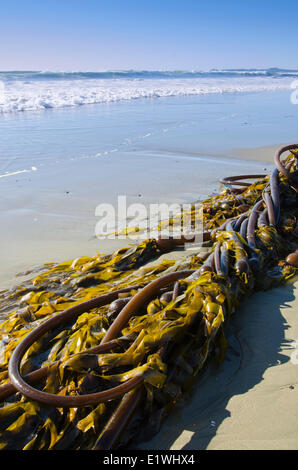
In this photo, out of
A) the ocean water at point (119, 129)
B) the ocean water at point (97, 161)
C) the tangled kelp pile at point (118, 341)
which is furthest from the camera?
the ocean water at point (119, 129)

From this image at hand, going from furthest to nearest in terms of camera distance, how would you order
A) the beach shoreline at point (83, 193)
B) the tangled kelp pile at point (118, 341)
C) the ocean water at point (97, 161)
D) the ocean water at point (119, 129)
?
the ocean water at point (119, 129) < the ocean water at point (97, 161) < the beach shoreline at point (83, 193) < the tangled kelp pile at point (118, 341)

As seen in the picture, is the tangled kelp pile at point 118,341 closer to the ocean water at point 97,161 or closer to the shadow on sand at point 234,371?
the shadow on sand at point 234,371

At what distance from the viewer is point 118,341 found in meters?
1.47

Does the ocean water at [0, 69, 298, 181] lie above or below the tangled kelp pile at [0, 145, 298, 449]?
above

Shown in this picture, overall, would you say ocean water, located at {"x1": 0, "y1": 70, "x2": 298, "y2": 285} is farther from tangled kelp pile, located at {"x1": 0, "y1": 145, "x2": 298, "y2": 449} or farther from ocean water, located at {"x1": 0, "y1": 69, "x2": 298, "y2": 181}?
tangled kelp pile, located at {"x1": 0, "y1": 145, "x2": 298, "y2": 449}

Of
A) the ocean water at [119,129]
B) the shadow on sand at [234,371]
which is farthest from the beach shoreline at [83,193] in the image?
the shadow on sand at [234,371]

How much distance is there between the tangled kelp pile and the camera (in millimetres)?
1267

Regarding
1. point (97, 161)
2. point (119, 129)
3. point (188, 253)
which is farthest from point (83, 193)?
point (119, 129)

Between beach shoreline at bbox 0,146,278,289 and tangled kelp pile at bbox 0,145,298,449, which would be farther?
beach shoreline at bbox 0,146,278,289

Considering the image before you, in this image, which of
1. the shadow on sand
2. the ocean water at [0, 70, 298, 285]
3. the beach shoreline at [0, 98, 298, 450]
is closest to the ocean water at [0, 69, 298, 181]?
the ocean water at [0, 70, 298, 285]

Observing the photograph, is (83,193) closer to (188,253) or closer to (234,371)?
(188,253)

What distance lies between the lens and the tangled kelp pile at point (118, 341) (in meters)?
1.27
